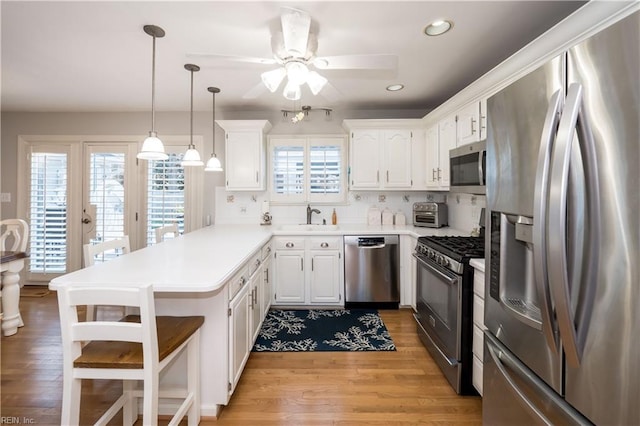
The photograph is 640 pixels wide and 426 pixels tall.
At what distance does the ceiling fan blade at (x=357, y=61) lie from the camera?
180 cm

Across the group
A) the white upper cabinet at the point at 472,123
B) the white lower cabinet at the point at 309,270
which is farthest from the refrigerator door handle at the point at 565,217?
the white lower cabinet at the point at 309,270

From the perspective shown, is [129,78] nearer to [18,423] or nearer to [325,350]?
[18,423]

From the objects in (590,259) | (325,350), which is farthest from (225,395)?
(590,259)

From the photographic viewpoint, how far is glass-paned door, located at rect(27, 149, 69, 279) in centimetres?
418

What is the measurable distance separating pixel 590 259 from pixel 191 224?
4164 mm

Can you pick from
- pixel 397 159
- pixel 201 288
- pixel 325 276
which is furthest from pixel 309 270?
pixel 201 288

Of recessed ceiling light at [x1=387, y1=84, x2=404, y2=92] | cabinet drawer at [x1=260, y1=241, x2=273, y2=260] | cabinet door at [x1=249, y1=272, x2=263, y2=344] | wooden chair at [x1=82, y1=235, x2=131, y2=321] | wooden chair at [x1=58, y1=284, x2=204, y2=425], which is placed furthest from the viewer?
recessed ceiling light at [x1=387, y1=84, x2=404, y2=92]

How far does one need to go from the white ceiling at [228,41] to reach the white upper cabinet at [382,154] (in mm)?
418

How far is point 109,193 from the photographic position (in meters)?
4.19

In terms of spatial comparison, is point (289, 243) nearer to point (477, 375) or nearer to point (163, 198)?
point (163, 198)

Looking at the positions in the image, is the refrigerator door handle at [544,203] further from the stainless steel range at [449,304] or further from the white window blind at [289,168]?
the white window blind at [289,168]

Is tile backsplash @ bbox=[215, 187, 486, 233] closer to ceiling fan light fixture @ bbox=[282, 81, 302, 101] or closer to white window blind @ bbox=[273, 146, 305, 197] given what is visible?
white window blind @ bbox=[273, 146, 305, 197]
